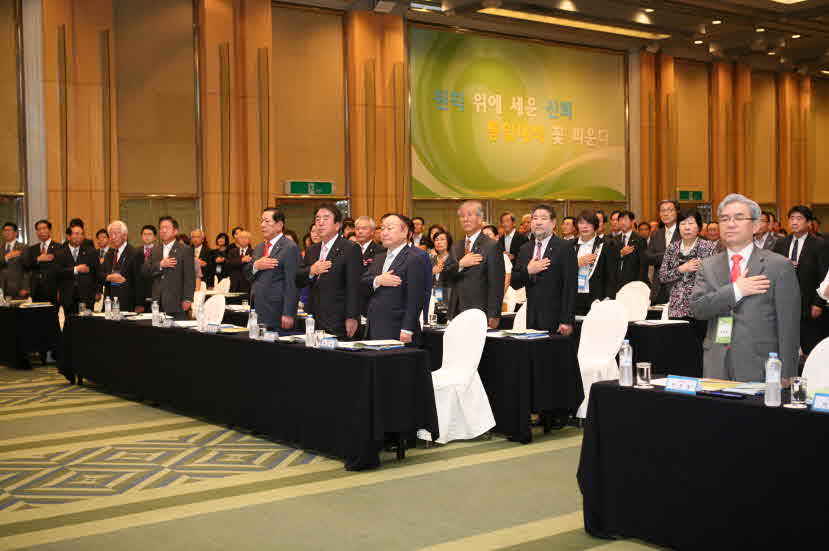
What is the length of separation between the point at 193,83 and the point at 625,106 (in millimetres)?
9539

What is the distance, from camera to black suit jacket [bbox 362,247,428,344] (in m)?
6.09

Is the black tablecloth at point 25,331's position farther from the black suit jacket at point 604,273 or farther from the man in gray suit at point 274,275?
the black suit jacket at point 604,273

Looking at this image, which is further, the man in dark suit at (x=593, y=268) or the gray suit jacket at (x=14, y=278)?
the gray suit jacket at (x=14, y=278)

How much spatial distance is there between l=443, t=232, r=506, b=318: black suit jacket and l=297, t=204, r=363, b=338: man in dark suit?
888mm

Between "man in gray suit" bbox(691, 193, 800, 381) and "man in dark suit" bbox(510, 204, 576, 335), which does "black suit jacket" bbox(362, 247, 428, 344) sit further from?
"man in gray suit" bbox(691, 193, 800, 381)

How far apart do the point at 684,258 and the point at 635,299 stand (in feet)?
5.47

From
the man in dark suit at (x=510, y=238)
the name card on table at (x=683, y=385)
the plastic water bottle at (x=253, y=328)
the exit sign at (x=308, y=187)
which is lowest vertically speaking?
the name card on table at (x=683, y=385)

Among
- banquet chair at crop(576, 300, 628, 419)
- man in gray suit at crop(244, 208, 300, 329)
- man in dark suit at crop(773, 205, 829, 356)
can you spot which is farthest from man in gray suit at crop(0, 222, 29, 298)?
man in dark suit at crop(773, 205, 829, 356)

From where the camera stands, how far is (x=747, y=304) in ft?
12.6

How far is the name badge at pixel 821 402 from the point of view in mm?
3207

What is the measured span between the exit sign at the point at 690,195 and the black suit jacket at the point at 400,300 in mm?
15252

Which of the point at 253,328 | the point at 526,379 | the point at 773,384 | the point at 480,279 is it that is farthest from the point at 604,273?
the point at 773,384

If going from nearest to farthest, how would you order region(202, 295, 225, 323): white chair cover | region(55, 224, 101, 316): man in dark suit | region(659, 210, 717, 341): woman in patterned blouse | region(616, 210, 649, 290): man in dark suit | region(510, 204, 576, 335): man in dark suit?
region(510, 204, 576, 335): man in dark suit
region(659, 210, 717, 341): woman in patterned blouse
region(202, 295, 225, 323): white chair cover
region(616, 210, 649, 290): man in dark suit
region(55, 224, 101, 316): man in dark suit

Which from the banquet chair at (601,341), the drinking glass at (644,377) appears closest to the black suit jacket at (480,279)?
the banquet chair at (601,341)
